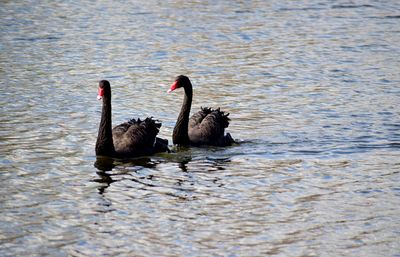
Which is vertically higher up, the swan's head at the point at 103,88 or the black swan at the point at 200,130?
the swan's head at the point at 103,88

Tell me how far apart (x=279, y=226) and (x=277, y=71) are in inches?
326

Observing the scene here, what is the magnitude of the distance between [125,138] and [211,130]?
120 centimetres

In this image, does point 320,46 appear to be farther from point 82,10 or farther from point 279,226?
point 279,226

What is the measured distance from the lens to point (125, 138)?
38.5 feet

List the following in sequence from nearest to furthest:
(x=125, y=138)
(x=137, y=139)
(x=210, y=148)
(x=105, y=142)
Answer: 1. (x=105, y=142)
2. (x=137, y=139)
3. (x=125, y=138)
4. (x=210, y=148)

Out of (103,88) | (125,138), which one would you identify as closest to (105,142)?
(125,138)

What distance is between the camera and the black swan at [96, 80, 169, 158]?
11.5 meters

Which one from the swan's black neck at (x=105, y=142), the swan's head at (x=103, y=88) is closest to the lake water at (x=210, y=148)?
the swan's black neck at (x=105, y=142)

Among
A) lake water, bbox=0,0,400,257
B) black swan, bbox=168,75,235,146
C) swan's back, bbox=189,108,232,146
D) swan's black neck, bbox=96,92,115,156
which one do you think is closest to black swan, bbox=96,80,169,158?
swan's black neck, bbox=96,92,115,156

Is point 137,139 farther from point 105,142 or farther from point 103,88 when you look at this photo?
point 103,88

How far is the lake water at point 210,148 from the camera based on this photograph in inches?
344

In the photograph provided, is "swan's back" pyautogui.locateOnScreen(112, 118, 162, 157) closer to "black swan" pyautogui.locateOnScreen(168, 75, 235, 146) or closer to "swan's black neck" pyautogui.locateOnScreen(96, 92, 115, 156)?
"swan's black neck" pyautogui.locateOnScreen(96, 92, 115, 156)

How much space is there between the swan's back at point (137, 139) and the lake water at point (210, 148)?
242 mm

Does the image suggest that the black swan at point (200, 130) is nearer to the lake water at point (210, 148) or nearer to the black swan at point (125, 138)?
the lake water at point (210, 148)
